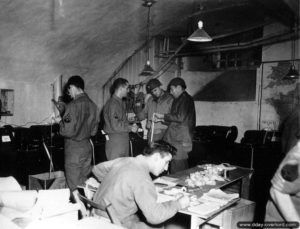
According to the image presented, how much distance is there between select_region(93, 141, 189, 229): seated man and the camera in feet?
7.91

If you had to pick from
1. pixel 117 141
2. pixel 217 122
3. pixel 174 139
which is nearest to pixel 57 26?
pixel 117 141

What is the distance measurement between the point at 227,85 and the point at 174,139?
4743 mm

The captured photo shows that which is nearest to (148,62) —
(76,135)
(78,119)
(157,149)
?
(78,119)

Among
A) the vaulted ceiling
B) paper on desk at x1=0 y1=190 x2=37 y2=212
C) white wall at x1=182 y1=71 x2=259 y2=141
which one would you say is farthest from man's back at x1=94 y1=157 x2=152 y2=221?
white wall at x1=182 y1=71 x2=259 y2=141

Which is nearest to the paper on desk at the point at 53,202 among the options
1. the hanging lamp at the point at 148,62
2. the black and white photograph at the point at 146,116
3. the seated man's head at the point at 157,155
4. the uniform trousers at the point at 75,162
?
the black and white photograph at the point at 146,116

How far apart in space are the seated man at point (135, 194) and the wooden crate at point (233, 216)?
2.53ft

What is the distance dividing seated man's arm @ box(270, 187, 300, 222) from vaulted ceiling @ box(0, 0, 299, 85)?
13.7 feet

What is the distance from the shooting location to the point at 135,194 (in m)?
2.42

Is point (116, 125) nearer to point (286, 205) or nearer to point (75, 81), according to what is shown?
point (75, 81)

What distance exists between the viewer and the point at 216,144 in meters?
8.26

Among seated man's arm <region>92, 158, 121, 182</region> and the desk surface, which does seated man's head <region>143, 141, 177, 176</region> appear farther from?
the desk surface

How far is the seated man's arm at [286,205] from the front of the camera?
1749mm

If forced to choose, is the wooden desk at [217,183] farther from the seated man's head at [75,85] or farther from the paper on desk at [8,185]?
the seated man's head at [75,85]

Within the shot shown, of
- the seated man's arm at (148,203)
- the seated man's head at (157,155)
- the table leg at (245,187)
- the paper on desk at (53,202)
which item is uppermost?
the seated man's head at (157,155)
